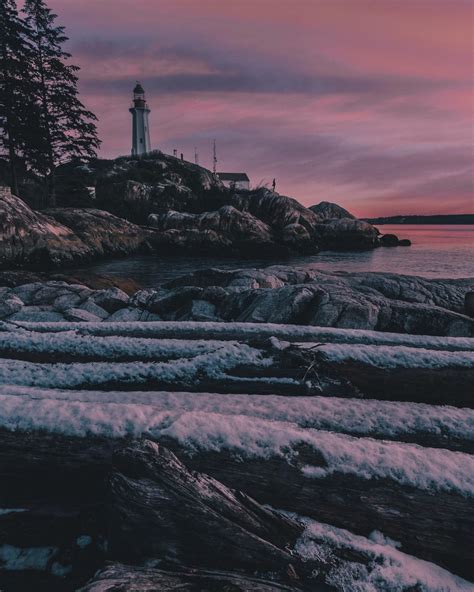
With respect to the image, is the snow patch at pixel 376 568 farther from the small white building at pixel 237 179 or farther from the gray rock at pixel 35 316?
the small white building at pixel 237 179

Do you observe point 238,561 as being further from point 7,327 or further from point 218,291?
point 218,291

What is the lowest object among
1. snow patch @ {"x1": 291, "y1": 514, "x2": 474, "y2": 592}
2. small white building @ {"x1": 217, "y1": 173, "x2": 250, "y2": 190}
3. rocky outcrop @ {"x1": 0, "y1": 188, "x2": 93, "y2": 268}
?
snow patch @ {"x1": 291, "y1": 514, "x2": 474, "y2": 592}

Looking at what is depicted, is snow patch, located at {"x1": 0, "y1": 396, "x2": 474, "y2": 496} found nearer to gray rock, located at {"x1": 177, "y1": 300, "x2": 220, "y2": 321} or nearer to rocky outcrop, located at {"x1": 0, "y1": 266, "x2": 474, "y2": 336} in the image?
rocky outcrop, located at {"x1": 0, "y1": 266, "x2": 474, "y2": 336}

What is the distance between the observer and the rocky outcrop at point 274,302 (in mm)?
8617

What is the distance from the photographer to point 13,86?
35031 mm

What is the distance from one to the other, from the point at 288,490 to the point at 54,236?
108ft

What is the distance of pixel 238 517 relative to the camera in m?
2.15

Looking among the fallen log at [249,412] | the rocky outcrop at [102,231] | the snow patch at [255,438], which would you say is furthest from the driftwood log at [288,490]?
the rocky outcrop at [102,231]

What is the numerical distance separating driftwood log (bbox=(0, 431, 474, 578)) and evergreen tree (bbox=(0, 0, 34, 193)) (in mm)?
41455

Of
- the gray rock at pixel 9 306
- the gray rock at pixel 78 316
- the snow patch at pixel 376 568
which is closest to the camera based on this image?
the snow patch at pixel 376 568

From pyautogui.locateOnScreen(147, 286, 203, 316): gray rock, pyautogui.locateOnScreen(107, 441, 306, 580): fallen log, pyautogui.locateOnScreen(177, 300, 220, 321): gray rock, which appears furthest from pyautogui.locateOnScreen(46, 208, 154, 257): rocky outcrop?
pyautogui.locateOnScreen(107, 441, 306, 580): fallen log

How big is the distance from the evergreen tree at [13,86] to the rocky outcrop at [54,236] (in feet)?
18.7

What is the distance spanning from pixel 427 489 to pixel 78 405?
2.84m

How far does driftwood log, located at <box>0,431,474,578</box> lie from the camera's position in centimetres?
227
